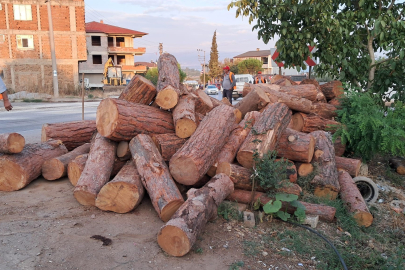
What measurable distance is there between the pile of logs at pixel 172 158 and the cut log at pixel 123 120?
0.02 meters

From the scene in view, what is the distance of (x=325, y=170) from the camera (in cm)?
569

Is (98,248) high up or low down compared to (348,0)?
down

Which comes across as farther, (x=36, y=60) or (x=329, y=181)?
(x=36, y=60)

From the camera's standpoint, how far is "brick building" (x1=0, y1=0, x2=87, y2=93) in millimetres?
34688

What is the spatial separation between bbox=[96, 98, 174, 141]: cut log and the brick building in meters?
30.8

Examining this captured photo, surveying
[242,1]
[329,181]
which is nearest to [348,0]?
[242,1]

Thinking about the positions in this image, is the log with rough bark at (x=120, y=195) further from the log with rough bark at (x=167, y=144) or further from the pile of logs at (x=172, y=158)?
the log with rough bark at (x=167, y=144)

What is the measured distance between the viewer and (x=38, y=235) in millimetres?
4031

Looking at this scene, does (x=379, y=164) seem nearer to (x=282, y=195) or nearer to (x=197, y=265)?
(x=282, y=195)

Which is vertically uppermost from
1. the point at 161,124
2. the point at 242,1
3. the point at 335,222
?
the point at 242,1

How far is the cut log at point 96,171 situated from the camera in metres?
4.75

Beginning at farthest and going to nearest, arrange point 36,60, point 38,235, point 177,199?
point 36,60 < point 177,199 < point 38,235

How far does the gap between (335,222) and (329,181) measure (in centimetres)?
78

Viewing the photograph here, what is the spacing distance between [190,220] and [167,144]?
71.1 inches
